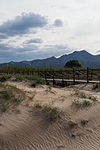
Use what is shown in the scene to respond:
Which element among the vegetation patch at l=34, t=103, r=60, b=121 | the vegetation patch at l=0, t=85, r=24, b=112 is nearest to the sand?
the vegetation patch at l=34, t=103, r=60, b=121

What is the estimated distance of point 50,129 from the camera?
456 cm

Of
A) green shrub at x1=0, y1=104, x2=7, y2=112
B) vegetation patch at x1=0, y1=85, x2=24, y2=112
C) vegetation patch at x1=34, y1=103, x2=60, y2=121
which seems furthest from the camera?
vegetation patch at x1=0, y1=85, x2=24, y2=112

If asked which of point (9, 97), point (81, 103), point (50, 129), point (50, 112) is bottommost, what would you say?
point (50, 129)

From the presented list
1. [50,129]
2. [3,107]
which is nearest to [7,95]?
[3,107]

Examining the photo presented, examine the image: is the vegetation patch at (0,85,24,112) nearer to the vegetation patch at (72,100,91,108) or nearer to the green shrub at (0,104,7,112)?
the green shrub at (0,104,7,112)

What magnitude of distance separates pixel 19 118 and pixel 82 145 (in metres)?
2.08

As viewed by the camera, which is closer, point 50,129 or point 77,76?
point 50,129

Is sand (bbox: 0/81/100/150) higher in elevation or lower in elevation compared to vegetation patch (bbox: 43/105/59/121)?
lower

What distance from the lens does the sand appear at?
13.5 ft

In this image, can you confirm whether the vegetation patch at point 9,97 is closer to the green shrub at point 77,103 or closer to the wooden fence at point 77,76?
the green shrub at point 77,103

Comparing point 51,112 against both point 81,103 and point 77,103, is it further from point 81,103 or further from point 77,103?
point 81,103

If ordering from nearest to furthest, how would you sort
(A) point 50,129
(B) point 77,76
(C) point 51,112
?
(A) point 50,129
(C) point 51,112
(B) point 77,76

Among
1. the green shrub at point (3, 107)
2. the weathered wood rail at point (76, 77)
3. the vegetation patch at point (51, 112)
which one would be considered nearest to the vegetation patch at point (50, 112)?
the vegetation patch at point (51, 112)

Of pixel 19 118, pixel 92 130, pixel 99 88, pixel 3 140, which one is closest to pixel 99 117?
pixel 92 130
